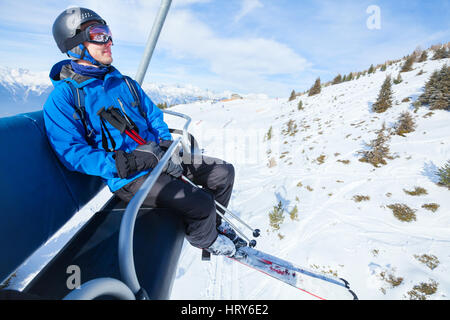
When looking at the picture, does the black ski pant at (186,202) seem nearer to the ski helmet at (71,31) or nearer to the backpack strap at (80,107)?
the backpack strap at (80,107)

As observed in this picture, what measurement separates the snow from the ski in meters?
0.16

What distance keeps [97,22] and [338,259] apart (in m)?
4.11

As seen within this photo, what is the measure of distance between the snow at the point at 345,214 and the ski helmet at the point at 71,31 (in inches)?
101

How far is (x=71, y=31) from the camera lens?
179cm

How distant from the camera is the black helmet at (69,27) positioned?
179 centimetres

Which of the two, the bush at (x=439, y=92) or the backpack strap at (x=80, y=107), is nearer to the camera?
the backpack strap at (x=80, y=107)

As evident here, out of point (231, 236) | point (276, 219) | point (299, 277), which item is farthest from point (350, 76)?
point (231, 236)

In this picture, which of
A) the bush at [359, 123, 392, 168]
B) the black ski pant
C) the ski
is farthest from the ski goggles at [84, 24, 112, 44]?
the bush at [359, 123, 392, 168]

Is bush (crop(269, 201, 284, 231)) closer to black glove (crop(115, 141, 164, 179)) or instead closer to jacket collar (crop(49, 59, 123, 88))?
black glove (crop(115, 141, 164, 179))

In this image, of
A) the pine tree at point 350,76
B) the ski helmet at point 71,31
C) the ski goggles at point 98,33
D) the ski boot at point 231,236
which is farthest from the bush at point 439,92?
the pine tree at point 350,76

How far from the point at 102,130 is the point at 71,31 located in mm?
990
